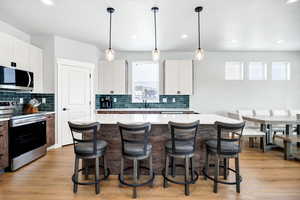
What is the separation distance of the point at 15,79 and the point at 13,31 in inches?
48.7

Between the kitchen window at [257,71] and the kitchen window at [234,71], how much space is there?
287mm

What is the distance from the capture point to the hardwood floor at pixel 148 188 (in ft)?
7.04

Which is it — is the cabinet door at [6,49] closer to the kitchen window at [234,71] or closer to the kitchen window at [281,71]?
the kitchen window at [234,71]

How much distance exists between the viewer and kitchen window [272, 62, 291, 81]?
212 inches

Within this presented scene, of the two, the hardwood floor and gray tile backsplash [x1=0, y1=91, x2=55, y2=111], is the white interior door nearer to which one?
gray tile backsplash [x1=0, y1=91, x2=55, y2=111]

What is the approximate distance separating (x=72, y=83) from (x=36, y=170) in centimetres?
218

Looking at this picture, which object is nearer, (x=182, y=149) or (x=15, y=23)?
(x=182, y=149)

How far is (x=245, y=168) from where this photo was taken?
2969mm

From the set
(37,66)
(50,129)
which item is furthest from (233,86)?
(37,66)

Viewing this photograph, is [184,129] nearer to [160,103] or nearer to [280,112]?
[160,103]

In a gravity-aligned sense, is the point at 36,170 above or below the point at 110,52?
below

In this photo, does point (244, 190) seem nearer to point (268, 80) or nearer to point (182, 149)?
point (182, 149)

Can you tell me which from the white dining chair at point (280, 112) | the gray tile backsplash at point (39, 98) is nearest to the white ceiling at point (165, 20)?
the gray tile backsplash at point (39, 98)

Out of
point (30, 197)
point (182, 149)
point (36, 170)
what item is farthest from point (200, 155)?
point (36, 170)
